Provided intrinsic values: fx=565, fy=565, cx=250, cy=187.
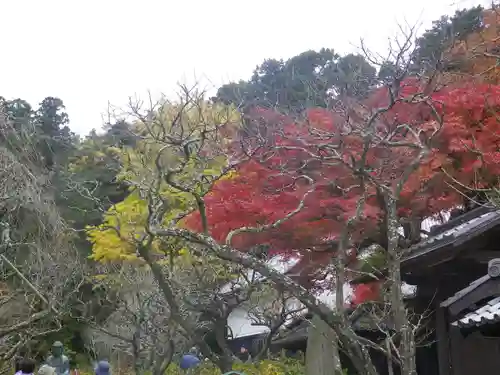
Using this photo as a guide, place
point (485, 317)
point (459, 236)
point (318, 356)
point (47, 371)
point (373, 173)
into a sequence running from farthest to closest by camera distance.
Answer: point (318, 356)
point (373, 173)
point (47, 371)
point (459, 236)
point (485, 317)

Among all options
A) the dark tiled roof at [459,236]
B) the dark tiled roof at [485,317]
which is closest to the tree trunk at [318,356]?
the dark tiled roof at [459,236]

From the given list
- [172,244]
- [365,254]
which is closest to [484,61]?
[365,254]

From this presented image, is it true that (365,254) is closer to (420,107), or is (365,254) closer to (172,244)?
(420,107)

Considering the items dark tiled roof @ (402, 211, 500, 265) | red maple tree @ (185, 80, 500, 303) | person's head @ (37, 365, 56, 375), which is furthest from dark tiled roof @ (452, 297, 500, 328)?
person's head @ (37, 365, 56, 375)

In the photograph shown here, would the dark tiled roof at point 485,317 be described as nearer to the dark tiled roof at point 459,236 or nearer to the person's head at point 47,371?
the dark tiled roof at point 459,236

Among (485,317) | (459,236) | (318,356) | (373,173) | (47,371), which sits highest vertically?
(373,173)

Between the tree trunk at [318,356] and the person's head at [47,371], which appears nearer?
the person's head at [47,371]

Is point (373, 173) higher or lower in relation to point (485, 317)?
higher

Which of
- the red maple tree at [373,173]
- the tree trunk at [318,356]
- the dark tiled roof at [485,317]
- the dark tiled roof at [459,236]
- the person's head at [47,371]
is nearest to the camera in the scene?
the dark tiled roof at [485,317]

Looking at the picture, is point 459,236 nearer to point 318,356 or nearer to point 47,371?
point 318,356

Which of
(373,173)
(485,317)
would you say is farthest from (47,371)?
(373,173)

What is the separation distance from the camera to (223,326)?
39.7 ft

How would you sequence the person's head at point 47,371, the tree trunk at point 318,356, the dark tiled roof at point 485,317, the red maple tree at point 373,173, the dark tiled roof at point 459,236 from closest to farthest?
the dark tiled roof at point 485,317
the dark tiled roof at point 459,236
the person's head at point 47,371
the red maple tree at point 373,173
the tree trunk at point 318,356

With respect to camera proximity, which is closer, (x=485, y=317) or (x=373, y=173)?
(x=485, y=317)
